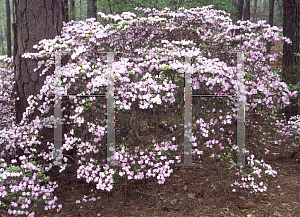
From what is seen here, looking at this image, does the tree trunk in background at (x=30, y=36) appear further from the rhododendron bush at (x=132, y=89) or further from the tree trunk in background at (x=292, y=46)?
the tree trunk in background at (x=292, y=46)

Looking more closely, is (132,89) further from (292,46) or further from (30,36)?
(292,46)

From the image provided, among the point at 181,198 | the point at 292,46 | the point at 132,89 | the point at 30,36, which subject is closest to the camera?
the point at 132,89

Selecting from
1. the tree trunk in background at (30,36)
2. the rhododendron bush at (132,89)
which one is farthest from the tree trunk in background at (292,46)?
the tree trunk in background at (30,36)

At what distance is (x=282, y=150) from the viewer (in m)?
4.15

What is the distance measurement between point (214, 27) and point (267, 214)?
120 inches

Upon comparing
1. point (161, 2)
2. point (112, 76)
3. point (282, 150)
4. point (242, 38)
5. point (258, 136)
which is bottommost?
point (282, 150)

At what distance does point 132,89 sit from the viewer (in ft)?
8.83

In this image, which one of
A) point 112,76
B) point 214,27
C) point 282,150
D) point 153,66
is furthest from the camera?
point 214,27

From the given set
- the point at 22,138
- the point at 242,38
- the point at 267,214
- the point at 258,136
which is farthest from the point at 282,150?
the point at 22,138

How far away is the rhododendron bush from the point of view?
2.72 meters

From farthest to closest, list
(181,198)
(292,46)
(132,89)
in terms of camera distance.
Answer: (292,46)
(181,198)
(132,89)

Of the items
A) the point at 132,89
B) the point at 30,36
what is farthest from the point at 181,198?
the point at 30,36

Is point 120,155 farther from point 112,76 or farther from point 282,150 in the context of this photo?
point 282,150

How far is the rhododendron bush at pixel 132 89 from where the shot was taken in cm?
272
